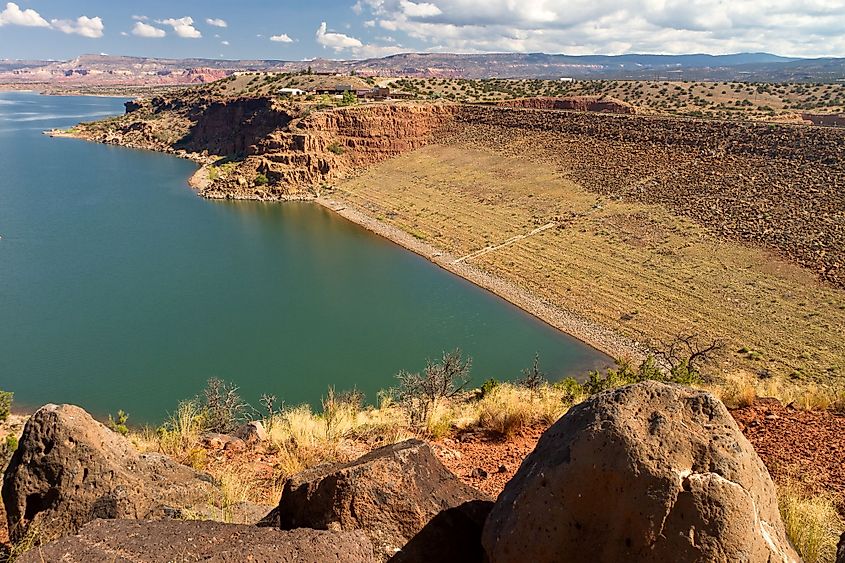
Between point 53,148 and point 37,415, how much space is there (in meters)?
93.1

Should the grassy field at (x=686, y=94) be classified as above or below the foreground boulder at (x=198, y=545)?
above

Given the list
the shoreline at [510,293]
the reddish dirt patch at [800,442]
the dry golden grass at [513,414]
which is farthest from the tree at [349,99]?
the reddish dirt patch at [800,442]

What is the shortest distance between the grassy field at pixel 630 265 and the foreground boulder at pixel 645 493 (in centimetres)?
2038

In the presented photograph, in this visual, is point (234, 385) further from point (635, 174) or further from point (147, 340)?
point (635, 174)

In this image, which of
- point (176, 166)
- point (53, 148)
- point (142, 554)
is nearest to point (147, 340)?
point (142, 554)

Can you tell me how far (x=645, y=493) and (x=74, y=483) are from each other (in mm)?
4770

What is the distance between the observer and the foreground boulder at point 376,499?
4.50m

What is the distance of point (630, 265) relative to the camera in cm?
3120

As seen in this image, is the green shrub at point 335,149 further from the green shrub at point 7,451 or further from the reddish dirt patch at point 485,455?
the reddish dirt patch at point 485,455

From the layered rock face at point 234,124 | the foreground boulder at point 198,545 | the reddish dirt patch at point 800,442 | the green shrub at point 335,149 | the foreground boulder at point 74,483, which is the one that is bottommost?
the reddish dirt patch at point 800,442

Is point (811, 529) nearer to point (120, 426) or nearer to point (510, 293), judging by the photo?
point (120, 426)

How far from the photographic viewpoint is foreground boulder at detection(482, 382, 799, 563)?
3.52 meters

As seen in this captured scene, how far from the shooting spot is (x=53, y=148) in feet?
270

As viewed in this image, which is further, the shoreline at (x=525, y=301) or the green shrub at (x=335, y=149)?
the green shrub at (x=335, y=149)
